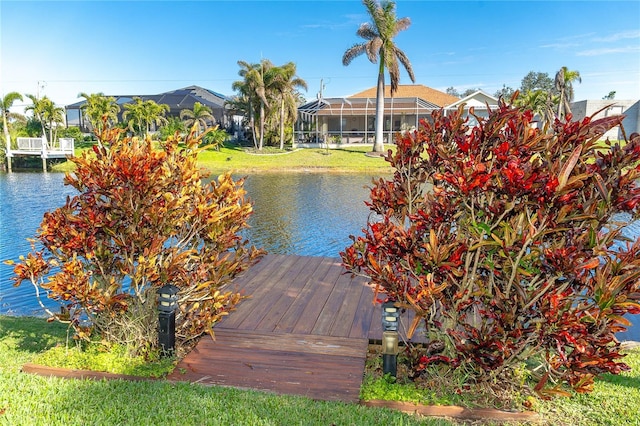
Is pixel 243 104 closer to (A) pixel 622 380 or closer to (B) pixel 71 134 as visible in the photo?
(B) pixel 71 134

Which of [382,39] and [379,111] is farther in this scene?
[379,111]

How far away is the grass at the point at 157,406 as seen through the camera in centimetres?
297

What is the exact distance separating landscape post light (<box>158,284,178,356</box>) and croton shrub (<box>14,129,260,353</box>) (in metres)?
0.09

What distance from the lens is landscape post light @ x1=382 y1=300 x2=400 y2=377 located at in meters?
3.77

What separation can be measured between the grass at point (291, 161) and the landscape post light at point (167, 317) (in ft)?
74.2

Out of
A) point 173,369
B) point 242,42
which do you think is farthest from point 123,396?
point 242,42

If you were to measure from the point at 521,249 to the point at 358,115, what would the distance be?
3419cm

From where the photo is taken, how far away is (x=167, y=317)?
409 centimetres

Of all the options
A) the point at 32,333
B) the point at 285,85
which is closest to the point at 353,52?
the point at 285,85

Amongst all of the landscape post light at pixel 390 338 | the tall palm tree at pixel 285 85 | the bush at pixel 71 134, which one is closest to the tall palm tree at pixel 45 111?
the bush at pixel 71 134

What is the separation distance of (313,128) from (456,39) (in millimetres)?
26755

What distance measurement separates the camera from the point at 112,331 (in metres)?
4.25

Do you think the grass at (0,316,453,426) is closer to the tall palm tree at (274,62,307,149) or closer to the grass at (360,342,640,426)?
the grass at (360,342,640,426)

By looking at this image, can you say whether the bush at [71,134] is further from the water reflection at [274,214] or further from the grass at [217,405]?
the grass at [217,405]
